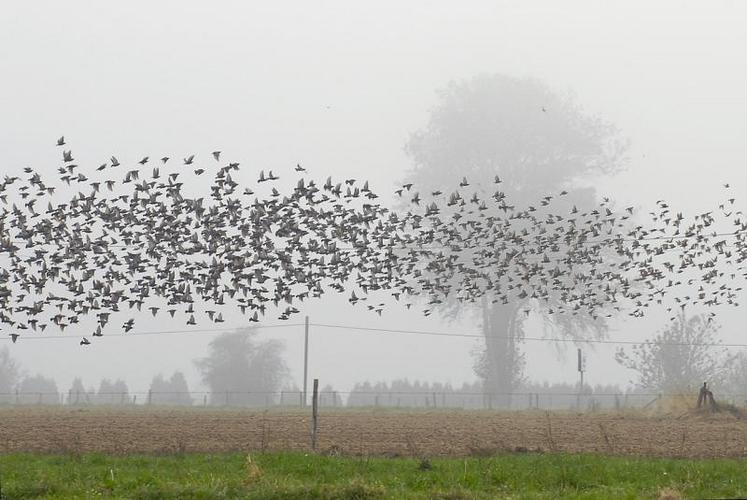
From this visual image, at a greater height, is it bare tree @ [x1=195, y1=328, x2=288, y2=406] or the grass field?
A: bare tree @ [x1=195, y1=328, x2=288, y2=406]

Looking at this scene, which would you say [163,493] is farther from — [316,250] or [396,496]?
[316,250]

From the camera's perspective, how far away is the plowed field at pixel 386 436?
90.3ft

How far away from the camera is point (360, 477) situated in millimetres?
20406

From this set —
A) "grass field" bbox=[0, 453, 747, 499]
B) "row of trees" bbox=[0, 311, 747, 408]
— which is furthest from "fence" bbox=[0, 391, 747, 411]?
"grass field" bbox=[0, 453, 747, 499]

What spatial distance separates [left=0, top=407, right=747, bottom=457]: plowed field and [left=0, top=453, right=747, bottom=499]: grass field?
2.45 meters

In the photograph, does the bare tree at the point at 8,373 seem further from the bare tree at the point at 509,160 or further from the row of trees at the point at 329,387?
the bare tree at the point at 509,160

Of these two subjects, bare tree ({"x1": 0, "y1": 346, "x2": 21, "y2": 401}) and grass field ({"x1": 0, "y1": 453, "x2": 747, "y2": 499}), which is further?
bare tree ({"x1": 0, "y1": 346, "x2": 21, "y2": 401})

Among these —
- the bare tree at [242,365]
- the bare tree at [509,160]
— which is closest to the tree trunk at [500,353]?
the bare tree at [509,160]

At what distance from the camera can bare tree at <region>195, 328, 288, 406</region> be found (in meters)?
108

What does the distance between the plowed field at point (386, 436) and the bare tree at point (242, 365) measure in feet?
210

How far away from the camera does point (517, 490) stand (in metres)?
19.8

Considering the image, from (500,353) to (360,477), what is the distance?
5577 centimetres

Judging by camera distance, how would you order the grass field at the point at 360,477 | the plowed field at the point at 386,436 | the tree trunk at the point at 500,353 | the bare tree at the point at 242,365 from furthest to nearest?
the bare tree at the point at 242,365, the tree trunk at the point at 500,353, the plowed field at the point at 386,436, the grass field at the point at 360,477

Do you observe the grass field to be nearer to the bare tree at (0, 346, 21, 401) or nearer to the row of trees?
the row of trees
